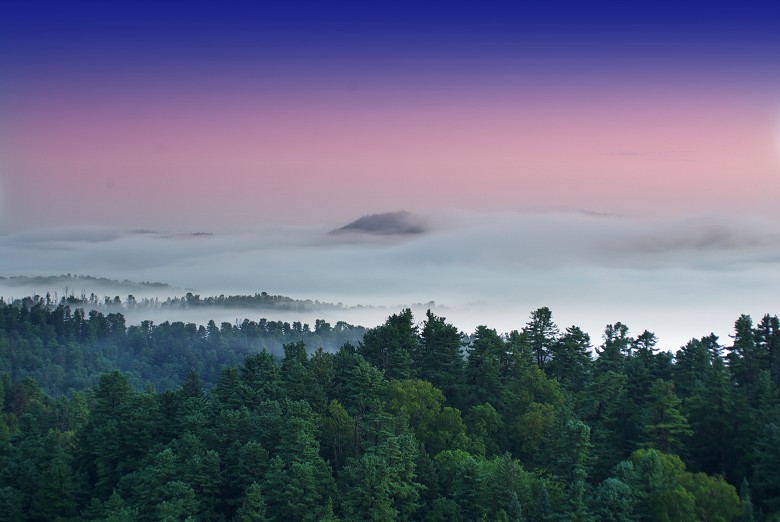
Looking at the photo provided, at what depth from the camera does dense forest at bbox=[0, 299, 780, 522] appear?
62.6 meters

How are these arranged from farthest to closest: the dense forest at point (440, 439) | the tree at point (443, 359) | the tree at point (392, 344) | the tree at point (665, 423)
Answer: the tree at point (392, 344)
the tree at point (443, 359)
the tree at point (665, 423)
the dense forest at point (440, 439)

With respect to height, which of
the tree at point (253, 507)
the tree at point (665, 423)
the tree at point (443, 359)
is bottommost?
the tree at point (253, 507)

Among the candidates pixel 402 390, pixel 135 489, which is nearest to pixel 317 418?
pixel 402 390

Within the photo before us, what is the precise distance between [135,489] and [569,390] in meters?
47.0

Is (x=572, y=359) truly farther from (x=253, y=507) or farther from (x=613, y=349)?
(x=253, y=507)

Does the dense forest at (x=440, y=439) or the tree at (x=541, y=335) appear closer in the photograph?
the dense forest at (x=440, y=439)

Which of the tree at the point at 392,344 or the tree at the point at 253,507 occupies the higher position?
the tree at the point at 392,344

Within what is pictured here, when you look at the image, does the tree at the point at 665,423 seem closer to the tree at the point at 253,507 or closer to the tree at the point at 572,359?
the tree at the point at 572,359

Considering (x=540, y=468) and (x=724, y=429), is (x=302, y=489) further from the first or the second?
(x=724, y=429)

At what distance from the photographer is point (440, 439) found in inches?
2985

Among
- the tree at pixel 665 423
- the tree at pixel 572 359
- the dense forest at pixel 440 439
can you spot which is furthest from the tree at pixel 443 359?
the tree at pixel 665 423

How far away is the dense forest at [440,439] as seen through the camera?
62.6 m

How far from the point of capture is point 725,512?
190ft

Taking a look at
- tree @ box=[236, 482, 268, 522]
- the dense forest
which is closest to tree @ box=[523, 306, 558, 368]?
the dense forest
